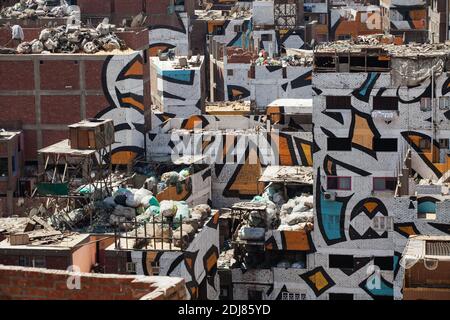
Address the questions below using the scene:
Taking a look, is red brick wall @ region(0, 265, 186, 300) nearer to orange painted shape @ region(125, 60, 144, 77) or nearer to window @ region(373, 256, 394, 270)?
window @ region(373, 256, 394, 270)

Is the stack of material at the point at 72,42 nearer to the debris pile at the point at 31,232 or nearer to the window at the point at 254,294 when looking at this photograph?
the debris pile at the point at 31,232

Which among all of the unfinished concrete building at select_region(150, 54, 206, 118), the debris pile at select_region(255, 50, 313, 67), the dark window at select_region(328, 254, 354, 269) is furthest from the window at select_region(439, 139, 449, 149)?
the debris pile at select_region(255, 50, 313, 67)

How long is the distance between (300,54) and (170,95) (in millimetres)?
11304

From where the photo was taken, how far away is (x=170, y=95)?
244ft

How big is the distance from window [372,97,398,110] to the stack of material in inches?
613

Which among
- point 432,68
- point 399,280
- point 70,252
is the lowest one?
point 399,280

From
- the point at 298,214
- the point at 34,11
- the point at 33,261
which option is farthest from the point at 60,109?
the point at 33,261

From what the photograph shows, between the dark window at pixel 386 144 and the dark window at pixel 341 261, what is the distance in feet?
14.9

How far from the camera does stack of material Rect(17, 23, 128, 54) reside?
6112 cm

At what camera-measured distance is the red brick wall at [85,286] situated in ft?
64.3

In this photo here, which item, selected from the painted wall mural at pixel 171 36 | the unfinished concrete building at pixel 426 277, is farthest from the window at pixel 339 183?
the painted wall mural at pixel 171 36

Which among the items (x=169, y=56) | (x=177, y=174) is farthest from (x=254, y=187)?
(x=169, y=56)

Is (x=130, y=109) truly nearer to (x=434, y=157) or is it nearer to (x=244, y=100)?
(x=434, y=157)

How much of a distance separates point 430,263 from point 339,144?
789 inches
